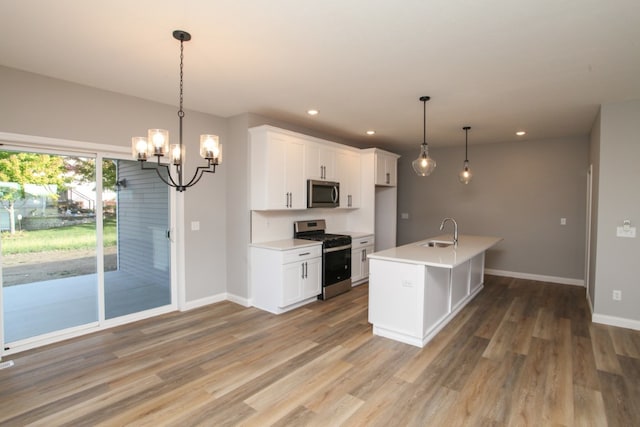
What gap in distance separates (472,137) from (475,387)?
448 centimetres

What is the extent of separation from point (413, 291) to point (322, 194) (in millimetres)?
2234

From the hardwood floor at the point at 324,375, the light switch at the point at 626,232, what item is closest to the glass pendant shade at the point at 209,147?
the hardwood floor at the point at 324,375

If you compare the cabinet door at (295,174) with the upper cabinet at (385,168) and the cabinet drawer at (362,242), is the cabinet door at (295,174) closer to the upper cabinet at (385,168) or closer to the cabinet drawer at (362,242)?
→ the cabinet drawer at (362,242)

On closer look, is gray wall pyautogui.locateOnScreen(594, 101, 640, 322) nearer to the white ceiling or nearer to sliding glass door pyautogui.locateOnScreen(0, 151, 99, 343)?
the white ceiling

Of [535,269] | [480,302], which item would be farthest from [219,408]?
[535,269]

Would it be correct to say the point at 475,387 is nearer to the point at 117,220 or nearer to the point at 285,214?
the point at 285,214

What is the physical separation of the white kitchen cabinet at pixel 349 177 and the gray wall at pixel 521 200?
1894 mm

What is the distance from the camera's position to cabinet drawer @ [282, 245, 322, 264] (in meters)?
4.20

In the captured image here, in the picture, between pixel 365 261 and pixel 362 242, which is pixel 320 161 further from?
pixel 365 261

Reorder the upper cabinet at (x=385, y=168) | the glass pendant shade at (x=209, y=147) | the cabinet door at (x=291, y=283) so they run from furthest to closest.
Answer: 1. the upper cabinet at (x=385, y=168)
2. the cabinet door at (x=291, y=283)
3. the glass pendant shade at (x=209, y=147)

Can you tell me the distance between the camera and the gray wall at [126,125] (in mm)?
3039

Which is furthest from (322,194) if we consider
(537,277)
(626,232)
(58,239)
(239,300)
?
(537,277)

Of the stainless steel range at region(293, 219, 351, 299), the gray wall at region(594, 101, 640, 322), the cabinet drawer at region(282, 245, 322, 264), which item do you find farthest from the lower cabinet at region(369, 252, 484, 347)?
the gray wall at region(594, 101, 640, 322)

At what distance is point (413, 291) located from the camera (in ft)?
10.9
